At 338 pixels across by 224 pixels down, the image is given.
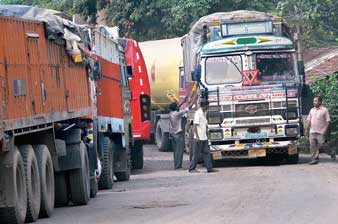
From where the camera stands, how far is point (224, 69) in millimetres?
22406

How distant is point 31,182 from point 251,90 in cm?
1044

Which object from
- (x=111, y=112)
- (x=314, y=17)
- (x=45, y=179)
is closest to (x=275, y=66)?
(x=111, y=112)

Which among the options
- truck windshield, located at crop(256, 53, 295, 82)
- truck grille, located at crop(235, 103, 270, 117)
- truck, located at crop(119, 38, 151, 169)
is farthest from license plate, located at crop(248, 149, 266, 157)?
truck, located at crop(119, 38, 151, 169)

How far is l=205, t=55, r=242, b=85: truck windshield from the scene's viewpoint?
2236cm

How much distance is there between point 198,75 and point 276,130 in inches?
88.4

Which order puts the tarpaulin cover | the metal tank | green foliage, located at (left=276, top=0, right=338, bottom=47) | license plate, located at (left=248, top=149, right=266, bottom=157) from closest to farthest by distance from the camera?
the tarpaulin cover < license plate, located at (left=248, top=149, right=266, bottom=157) < green foliage, located at (left=276, top=0, right=338, bottom=47) < the metal tank

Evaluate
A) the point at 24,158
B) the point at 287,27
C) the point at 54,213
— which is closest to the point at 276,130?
the point at 287,27

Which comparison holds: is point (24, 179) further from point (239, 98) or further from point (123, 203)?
point (239, 98)

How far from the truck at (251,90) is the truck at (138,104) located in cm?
271

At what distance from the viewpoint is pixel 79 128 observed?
51.5 ft

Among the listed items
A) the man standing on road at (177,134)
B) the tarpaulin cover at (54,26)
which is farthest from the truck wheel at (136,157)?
the tarpaulin cover at (54,26)

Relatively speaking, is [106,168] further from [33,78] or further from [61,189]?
[33,78]

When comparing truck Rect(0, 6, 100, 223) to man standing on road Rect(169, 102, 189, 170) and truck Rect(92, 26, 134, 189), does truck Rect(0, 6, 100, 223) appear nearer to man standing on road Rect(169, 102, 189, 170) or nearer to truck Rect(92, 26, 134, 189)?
truck Rect(92, 26, 134, 189)

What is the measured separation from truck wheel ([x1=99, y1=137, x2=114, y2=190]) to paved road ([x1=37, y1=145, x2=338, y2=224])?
0.21 m
